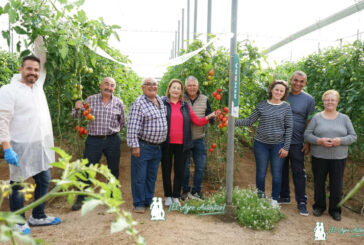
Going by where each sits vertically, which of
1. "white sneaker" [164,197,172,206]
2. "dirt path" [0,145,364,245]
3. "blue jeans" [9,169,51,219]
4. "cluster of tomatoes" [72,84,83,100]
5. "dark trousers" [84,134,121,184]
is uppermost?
"cluster of tomatoes" [72,84,83,100]

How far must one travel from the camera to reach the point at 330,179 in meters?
3.14

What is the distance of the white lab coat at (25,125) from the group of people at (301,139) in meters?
1.97

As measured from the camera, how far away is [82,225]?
286 cm

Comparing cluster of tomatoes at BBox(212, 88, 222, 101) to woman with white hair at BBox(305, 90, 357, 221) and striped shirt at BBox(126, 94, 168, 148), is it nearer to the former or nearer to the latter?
striped shirt at BBox(126, 94, 168, 148)

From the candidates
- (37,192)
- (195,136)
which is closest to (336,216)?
(195,136)

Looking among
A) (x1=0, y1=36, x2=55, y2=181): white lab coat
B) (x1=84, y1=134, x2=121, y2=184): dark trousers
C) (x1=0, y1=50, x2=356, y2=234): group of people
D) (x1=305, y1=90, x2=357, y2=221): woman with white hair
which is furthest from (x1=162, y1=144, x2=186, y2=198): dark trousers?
(x1=305, y1=90, x2=357, y2=221): woman with white hair

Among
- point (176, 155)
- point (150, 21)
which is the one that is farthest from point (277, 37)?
point (176, 155)

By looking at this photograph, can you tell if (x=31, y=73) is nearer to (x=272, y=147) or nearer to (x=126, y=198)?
(x=126, y=198)

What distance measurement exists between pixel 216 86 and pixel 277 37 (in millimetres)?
8404

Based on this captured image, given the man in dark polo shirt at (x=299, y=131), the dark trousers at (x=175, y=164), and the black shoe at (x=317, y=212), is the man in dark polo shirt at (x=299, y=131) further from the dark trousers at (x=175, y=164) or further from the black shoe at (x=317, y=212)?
the dark trousers at (x=175, y=164)

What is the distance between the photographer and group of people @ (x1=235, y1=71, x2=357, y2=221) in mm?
3066

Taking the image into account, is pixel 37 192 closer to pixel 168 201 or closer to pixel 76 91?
pixel 76 91

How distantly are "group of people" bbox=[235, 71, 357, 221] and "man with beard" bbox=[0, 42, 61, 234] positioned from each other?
197 centimetres

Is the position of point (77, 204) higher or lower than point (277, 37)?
lower
